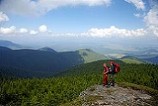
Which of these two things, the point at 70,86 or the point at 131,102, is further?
the point at 70,86

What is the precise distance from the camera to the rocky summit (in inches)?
1097

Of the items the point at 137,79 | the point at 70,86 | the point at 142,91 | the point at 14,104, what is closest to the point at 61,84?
the point at 70,86

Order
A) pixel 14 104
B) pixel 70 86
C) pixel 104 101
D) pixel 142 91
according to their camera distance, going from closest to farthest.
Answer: pixel 104 101 → pixel 142 91 → pixel 14 104 → pixel 70 86

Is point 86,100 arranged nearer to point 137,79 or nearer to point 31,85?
point 31,85

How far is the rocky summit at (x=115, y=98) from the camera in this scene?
27875 mm

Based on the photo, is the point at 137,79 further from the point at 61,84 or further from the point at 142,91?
the point at 142,91

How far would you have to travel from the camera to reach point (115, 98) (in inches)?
1172

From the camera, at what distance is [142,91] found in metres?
35.8

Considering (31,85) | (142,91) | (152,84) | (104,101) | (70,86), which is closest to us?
(104,101)

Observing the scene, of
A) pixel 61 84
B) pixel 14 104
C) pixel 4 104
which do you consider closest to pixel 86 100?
pixel 4 104

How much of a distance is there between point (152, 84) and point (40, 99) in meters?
74.1

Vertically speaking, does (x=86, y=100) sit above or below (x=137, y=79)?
above

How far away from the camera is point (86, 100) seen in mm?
29234

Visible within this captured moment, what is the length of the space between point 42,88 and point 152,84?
67.9 m
